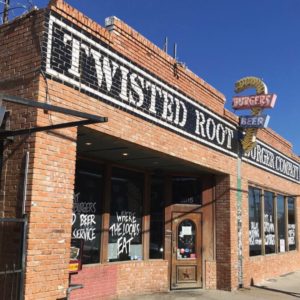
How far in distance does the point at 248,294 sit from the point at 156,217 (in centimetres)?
318

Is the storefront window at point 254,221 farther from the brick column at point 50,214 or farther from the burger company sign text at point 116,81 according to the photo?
the brick column at point 50,214

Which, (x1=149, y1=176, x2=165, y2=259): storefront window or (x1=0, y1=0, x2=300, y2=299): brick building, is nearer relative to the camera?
(x1=0, y1=0, x2=300, y2=299): brick building

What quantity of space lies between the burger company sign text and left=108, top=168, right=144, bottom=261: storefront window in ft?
6.65

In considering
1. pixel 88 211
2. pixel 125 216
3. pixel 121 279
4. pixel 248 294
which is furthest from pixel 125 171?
pixel 248 294

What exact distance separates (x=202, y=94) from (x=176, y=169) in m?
2.16

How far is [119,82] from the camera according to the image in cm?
830

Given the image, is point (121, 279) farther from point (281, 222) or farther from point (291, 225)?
point (291, 225)

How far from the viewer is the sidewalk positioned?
37.6 feet

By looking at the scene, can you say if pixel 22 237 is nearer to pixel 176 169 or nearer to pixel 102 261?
pixel 102 261

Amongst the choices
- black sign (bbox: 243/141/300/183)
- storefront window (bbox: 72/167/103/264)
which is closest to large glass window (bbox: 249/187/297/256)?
black sign (bbox: 243/141/300/183)

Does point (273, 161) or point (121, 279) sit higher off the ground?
point (273, 161)

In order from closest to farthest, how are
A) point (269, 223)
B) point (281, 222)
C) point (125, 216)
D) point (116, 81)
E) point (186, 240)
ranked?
point (116, 81)
point (125, 216)
point (186, 240)
point (269, 223)
point (281, 222)

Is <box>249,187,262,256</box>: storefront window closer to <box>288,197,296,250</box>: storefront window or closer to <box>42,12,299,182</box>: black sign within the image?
<box>42,12,299,182</box>: black sign

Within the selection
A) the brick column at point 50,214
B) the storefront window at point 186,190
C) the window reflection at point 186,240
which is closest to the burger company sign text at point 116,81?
the brick column at point 50,214
